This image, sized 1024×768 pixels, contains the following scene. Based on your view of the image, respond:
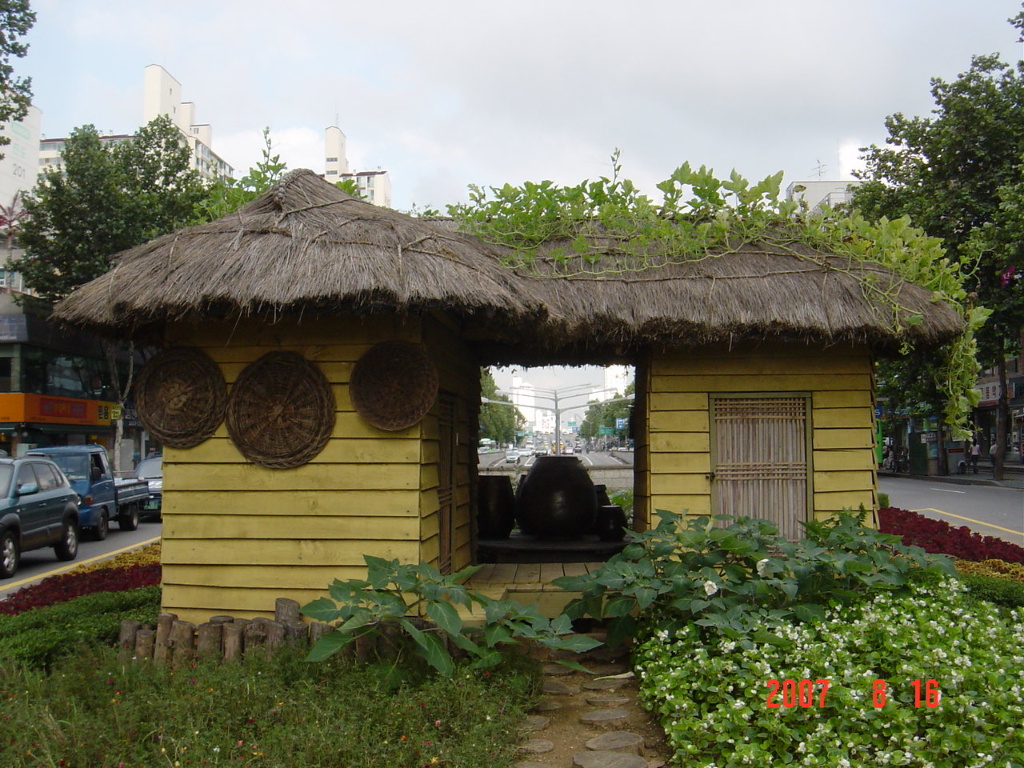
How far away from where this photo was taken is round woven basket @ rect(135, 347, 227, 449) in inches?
237

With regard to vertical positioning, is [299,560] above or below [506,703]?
above

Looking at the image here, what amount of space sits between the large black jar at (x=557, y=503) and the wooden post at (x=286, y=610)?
13.6 ft

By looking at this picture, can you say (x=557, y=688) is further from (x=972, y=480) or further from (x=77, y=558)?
(x=972, y=480)

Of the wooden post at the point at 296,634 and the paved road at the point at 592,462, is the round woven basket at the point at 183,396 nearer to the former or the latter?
the wooden post at the point at 296,634

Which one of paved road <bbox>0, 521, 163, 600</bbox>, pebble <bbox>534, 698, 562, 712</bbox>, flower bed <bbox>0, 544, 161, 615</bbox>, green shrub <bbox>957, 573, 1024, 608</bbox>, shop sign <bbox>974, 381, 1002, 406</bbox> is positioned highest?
shop sign <bbox>974, 381, 1002, 406</bbox>

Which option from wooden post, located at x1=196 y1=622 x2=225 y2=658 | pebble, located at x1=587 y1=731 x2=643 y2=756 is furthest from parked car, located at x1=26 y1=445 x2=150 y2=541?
pebble, located at x1=587 y1=731 x2=643 y2=756

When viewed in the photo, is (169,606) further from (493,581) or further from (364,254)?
(364,254)

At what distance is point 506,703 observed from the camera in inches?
181

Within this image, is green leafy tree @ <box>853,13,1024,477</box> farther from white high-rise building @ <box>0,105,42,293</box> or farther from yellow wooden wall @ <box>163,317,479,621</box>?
white high-rise building @ <box>0,105,42,293</box>

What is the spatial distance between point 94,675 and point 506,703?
99.8 inches

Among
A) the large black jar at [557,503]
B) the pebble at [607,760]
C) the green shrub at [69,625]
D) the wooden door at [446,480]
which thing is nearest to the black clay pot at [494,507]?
the large black jar at [557,503]

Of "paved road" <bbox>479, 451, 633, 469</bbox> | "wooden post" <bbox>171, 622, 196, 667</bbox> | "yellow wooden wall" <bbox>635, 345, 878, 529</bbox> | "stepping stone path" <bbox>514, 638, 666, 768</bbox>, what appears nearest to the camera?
"stepping stone path" <bbox>514, 638, 666, 768</bbox>

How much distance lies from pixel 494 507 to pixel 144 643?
4877 millimetres

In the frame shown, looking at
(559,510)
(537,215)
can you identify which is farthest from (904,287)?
(559,510)
